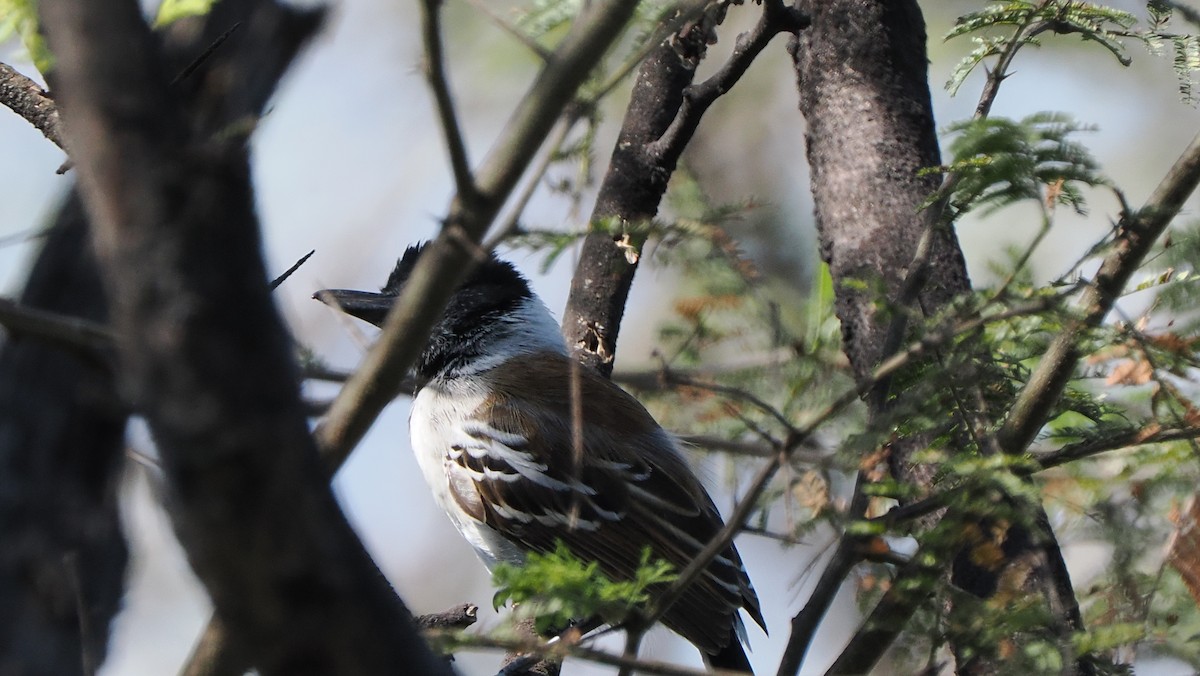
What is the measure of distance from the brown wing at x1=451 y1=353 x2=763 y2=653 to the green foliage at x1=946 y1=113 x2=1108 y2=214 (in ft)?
6.77

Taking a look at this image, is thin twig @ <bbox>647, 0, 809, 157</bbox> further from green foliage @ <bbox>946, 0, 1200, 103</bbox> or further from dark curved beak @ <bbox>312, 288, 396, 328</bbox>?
dark curved beak @ <bbox>312, 288, 396, 328</bbox>

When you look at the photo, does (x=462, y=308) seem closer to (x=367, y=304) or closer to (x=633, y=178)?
(x=367, y=304)

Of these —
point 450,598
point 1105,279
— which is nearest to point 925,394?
point 1105,279

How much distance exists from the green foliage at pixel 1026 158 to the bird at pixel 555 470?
1957 mm

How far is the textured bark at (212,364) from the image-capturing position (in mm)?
1491

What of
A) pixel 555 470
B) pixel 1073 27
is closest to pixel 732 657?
pixel 555 470

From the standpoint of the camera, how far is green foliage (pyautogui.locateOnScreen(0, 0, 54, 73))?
249cm

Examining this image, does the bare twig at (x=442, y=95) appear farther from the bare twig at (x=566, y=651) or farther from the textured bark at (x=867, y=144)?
the textured bark at (x=867, y=144)

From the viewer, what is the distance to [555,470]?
4.62m

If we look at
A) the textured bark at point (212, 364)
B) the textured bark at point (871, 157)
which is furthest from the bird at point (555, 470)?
the textured bark at point (212, 364)

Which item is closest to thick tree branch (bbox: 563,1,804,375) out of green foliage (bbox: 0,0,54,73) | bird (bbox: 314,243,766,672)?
bird (bbox: 314,243,766,672)

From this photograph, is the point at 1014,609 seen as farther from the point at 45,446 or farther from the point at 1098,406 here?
the point at 45,446

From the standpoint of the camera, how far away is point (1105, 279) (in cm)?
249

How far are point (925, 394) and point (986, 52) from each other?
143 centimetres
